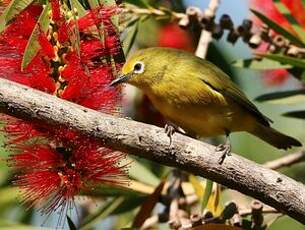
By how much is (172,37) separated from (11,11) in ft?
7.46

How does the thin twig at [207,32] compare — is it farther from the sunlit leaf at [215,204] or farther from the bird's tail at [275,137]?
the sunlit leaf at [215,204]

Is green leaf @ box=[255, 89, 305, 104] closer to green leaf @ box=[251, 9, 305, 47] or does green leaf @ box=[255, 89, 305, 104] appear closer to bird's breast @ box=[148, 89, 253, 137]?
bird's breast @ box=[148, 89, 253, 137]

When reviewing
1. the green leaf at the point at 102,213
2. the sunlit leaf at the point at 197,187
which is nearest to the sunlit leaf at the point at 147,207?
the sunlit leaf at the point at 197,187

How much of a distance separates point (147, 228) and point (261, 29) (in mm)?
939

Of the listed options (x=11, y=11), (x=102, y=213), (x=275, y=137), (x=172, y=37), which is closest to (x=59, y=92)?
(x=11, y=11)

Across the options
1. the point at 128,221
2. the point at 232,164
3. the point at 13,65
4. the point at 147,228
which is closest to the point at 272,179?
the point at 232,164

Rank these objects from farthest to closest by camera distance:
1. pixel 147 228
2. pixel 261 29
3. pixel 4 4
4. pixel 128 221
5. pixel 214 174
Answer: pixel 128 221
pixel 261 29
pixel 147 228
pixel 4 4
pixel 214 174

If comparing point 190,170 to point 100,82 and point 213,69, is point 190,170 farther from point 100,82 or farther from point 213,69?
point 213,69

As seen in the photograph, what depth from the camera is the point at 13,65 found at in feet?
8.43

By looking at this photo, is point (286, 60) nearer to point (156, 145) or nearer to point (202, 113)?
point (202, 113)

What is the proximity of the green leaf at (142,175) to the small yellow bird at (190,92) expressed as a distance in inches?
12.2

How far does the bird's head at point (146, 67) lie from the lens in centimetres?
376

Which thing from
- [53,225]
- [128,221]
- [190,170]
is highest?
[190,170]

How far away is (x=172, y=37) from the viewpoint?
178 inches
